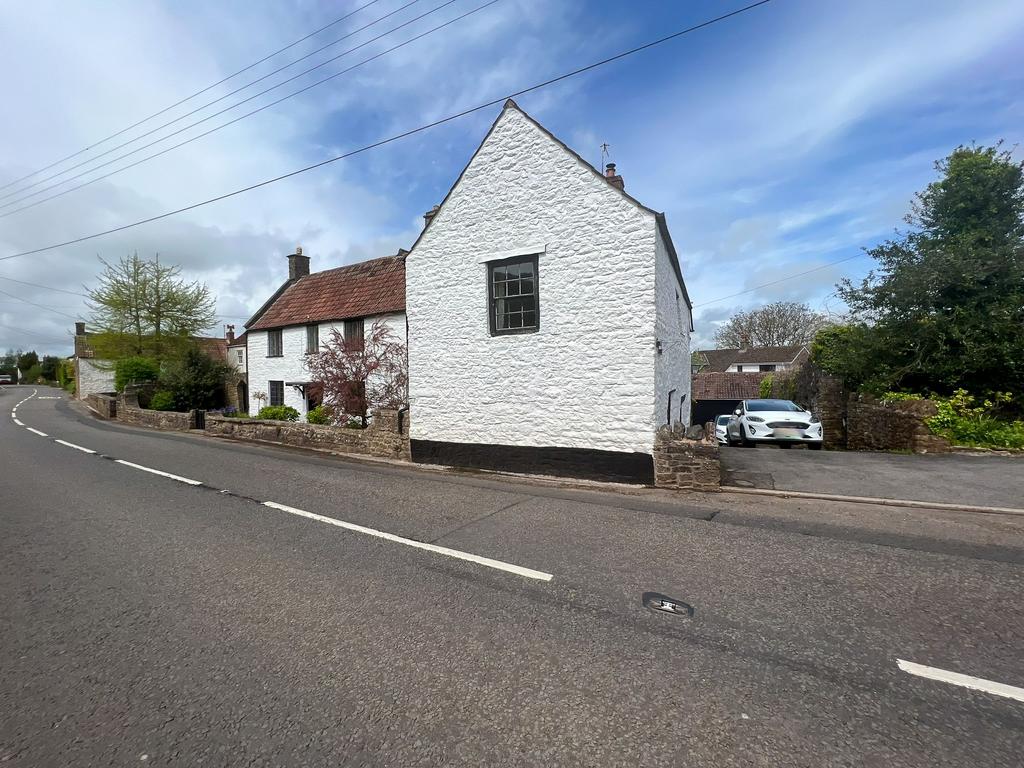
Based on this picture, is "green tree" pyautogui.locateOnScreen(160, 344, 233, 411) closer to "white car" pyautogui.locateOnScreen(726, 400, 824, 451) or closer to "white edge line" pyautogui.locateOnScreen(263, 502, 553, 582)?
"white edge line" pyautogui.locateOnScreen(263, 502, 553, 582)

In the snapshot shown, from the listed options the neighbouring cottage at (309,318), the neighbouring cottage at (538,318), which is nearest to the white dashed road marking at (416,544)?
the neighbouring cottage at (538,318)

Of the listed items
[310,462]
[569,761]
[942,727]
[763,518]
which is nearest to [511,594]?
[569,761]

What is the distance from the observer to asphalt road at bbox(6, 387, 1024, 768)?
2449mm

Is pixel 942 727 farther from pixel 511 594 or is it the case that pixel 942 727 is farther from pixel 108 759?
pixel 108 759

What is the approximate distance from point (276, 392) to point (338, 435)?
13.5 m

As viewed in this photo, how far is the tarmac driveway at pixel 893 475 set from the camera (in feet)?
25.0

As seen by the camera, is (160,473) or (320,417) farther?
(320,417)

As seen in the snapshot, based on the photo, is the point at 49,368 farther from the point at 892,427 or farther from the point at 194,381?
the point at 892,427

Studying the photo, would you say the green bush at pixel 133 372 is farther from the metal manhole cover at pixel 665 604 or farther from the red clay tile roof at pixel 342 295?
the metal manhole cover at pixel 665 604

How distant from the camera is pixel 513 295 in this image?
1016 cm

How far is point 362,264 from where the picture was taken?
2397cm

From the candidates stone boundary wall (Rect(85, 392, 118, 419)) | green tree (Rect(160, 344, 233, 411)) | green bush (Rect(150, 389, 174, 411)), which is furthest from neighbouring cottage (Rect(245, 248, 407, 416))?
stone boundary wall (Rect(85, 392, 118, 419))

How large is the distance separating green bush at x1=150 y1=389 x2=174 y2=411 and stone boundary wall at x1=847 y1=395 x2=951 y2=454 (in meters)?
28.8

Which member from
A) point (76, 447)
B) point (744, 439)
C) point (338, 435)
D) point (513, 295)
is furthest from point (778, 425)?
Result: point (76, 447)
